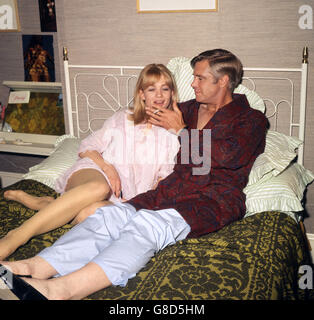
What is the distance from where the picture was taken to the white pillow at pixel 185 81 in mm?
2551

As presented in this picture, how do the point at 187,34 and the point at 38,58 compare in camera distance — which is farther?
the point at 38,58

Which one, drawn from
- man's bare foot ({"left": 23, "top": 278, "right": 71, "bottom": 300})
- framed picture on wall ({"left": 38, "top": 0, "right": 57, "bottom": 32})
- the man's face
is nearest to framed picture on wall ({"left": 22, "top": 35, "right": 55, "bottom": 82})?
framed picture on wall ({"left": 38, "top": 0, "right": 57, "bottom": 32})

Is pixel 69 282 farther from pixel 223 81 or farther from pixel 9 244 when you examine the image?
pixel 223 81

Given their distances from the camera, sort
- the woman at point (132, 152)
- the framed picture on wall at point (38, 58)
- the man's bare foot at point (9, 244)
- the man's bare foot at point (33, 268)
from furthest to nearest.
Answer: the framed picture on wall at point (38, 58)
the woman at point (132, 152)
the man's bare foot at point (9, 244)
the man's bare foot at point (33, 268)

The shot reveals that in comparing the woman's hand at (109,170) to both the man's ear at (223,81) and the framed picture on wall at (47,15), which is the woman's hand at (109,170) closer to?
the man's ear at (223,81)

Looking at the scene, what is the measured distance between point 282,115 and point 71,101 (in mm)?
1516

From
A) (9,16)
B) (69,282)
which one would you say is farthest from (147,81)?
(9,16)

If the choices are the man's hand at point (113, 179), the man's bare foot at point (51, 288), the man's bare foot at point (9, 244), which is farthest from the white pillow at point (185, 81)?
the man's bare foot at point (51, 288)

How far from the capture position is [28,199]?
7.41 ft

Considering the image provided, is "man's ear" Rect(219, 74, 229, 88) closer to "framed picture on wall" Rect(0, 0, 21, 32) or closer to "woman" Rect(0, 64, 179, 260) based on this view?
"woman" Rect(0, 64, 179, 260)

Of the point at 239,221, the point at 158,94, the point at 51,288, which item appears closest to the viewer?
the point at 51,288

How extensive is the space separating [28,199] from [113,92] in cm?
113

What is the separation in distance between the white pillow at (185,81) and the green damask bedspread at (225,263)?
767mm

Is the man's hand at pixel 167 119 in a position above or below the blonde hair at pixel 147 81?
below
